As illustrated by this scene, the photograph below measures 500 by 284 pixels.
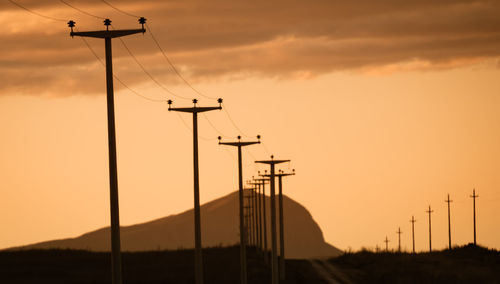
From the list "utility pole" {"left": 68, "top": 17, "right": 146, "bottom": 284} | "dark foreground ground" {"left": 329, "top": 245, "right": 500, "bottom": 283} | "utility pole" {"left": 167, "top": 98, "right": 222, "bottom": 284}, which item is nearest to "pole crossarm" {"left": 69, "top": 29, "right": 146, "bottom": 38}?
"utility pole" {"left": 68, "top": 17, "right": 146, "bottom": 284}

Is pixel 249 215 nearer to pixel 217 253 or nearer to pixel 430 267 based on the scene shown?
pixel 217 253

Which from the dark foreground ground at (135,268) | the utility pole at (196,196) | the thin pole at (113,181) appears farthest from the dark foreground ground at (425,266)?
the thin pole at (113,181)

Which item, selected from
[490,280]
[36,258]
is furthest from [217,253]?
[490,280]

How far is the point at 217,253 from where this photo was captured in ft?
470

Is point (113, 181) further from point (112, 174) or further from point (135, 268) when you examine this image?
point (135, 268)

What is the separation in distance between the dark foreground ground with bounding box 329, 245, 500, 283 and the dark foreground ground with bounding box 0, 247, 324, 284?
5.41m

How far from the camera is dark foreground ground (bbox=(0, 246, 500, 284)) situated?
320ft

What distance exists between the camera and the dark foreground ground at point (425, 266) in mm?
103312

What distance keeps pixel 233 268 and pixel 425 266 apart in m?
18.3

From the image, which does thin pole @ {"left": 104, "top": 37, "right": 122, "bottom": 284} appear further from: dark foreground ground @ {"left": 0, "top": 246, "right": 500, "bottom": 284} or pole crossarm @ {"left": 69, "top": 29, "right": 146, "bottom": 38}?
dark foreground ground @ {"left": 0, "top": 246, "right": 500, "bottom": 284}

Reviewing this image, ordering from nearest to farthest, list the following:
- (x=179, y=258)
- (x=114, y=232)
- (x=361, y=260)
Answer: (x=114, y=232)
(x=179, y=258)
(x=361, y=260)

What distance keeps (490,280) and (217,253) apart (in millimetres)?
48386

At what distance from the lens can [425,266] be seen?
117312 millimetres

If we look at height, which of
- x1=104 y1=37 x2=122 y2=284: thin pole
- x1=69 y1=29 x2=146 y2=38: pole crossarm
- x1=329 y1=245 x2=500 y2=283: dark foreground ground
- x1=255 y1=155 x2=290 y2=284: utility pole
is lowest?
x1=329 y1=245 x2=500 y2=283: dark foreground ground
